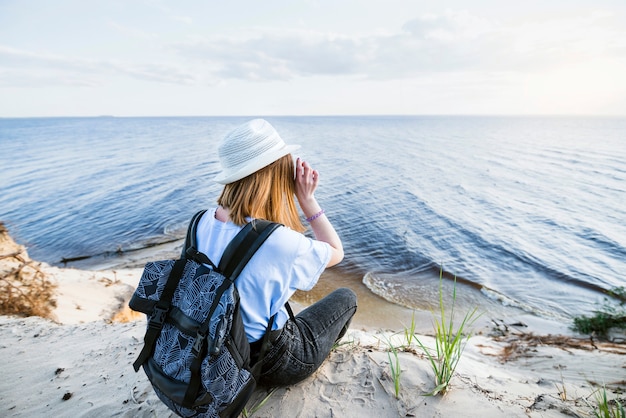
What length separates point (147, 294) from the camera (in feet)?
6.64

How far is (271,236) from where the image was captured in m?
1.89

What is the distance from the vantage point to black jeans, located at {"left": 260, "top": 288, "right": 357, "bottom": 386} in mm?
2357

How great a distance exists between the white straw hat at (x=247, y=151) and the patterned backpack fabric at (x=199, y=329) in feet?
1.18

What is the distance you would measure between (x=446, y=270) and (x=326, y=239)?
24.0 feet

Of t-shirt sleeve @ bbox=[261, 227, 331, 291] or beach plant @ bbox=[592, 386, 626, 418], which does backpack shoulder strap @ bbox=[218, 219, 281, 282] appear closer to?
t-shirt sleeve @ bbox=[261, 227, 331, 291]

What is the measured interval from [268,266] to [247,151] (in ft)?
2.38

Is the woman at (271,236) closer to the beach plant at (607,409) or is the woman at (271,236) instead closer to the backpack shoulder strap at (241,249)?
the backpack shoulder strap at (241,249)

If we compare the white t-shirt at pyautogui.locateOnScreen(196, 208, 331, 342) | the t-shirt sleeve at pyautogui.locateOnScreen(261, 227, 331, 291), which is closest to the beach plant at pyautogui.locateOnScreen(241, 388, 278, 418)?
the white t-shirt at pyautogui.locateOnScreen(196, 208, 331, 342)

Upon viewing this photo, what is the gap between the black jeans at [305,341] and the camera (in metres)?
2.36

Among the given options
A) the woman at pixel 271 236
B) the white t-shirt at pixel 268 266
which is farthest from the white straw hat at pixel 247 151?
the white t-shirt at pixel 268 266

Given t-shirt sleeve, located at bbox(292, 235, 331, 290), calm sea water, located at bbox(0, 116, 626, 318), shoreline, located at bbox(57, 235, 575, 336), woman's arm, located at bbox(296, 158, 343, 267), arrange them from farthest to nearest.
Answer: calm sea water, located at bbox(0, 116, 626, 318), shoreline, located at bbox(57, 235, 575, 336), woman's arm, located at bbox(296, 158, 343, 267), t-shirt sleeve, located at bbox(292, 235, 331, 290)

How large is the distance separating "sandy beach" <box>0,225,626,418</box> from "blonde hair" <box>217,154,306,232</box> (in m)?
1.47

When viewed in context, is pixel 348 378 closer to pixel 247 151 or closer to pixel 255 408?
pixel 255 408

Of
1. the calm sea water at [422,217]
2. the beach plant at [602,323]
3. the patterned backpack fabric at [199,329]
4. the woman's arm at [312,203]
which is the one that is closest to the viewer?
the patterned backpack fabric at [199,329]
